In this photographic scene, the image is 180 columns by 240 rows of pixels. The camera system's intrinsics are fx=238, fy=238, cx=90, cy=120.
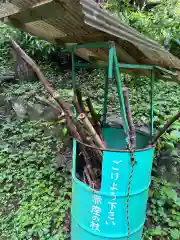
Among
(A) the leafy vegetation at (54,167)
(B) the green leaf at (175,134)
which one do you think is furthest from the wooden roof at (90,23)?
(A) the leafy vegetation at (54,167)

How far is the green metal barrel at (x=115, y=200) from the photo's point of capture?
170 cm

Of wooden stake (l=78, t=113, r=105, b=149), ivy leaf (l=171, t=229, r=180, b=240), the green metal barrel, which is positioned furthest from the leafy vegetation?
wooden stake (l=78, t=113, r=105, b=149)

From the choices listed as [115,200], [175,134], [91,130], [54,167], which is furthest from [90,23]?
[54,167]

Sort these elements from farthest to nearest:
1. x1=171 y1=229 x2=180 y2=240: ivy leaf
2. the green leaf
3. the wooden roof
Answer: the green leaf
x1=171 y1=229 x2=180 y2=240: ivy leaf
the wooden roof

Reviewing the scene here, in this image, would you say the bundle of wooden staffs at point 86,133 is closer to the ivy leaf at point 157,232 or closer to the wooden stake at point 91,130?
the wooden stake at point 91,130

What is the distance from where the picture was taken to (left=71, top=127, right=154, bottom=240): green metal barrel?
5.58 ft

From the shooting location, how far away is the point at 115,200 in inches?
69.2

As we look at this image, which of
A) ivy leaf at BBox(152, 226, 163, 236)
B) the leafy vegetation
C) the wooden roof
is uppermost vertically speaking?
the wooden roof

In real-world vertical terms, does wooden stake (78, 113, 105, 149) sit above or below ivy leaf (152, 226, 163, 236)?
above

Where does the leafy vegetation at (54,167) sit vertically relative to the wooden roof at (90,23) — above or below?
below

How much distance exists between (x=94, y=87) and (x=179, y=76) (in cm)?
332

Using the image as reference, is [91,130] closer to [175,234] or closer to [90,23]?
[90,23]

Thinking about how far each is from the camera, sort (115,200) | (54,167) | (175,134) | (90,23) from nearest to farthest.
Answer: (90,23), (115,200), (175,134), (54,167)

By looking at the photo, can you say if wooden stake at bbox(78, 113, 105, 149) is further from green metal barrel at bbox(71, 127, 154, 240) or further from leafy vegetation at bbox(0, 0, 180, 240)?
leafy vegetation at bbox(0, 0, 180, 240)
